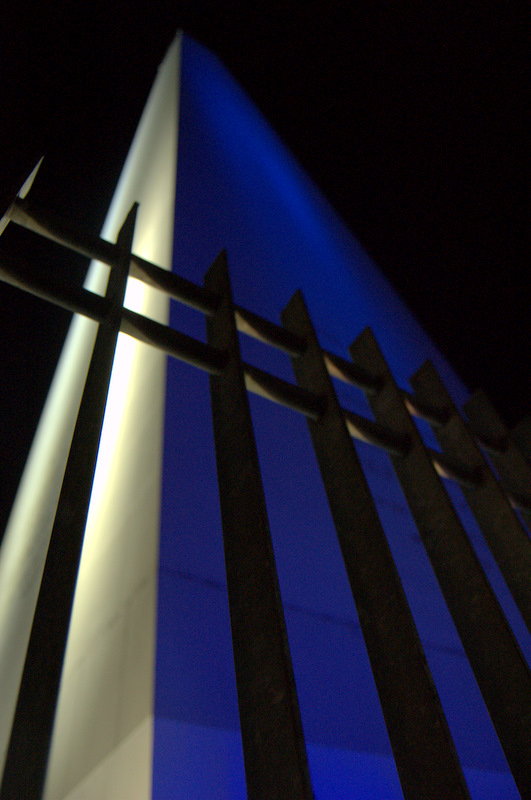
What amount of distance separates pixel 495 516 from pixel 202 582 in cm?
88

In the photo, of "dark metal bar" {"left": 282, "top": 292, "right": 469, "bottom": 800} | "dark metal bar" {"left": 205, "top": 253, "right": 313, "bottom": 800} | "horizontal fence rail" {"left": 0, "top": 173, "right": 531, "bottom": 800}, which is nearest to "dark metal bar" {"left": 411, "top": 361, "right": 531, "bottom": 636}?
"horizontal fence rail" {"left": 0, "top": 173, "right": 531, "bottom": 800}

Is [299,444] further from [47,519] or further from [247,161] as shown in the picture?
[247,161]

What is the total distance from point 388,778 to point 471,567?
1.80ft

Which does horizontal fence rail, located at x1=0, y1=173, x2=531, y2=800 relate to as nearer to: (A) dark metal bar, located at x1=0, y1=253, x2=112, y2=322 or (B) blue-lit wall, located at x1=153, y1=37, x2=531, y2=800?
(A) dark metal bar, located at x1=0, y1=253, x2=112, y2=322

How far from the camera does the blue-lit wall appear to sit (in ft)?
3.94

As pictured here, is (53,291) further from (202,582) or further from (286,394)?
(202,582)

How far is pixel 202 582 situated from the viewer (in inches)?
56.1

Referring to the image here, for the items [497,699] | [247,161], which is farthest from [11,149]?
[247,161]

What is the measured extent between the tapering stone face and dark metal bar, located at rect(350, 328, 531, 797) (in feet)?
0.78

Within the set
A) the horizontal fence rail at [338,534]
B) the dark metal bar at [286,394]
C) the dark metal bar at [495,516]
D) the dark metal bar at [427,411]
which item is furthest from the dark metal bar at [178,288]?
the dark metal bar at [495,516]

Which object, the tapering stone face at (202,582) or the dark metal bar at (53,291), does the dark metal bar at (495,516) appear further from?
the dark metal bar at (53,291)

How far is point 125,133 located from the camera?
5879 mm

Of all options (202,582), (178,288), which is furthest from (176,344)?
(202,582)

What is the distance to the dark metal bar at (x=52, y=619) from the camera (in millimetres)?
757
